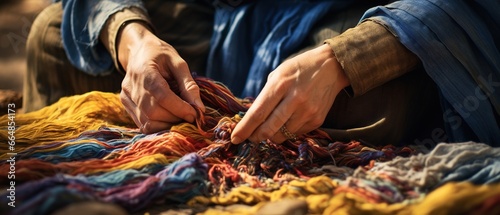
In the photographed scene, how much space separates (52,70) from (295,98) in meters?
0.78

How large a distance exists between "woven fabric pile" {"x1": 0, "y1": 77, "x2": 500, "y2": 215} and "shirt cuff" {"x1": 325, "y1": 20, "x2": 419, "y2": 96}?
0.12 m

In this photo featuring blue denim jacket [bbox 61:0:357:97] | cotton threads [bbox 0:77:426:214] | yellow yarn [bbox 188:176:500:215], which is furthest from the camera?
blue denim jacket [bbox 61:0:357:97]

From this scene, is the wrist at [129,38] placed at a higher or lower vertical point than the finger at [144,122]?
higher

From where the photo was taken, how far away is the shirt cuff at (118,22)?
1.35 metres

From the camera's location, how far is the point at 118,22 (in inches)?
53.6

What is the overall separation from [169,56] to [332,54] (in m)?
0.32

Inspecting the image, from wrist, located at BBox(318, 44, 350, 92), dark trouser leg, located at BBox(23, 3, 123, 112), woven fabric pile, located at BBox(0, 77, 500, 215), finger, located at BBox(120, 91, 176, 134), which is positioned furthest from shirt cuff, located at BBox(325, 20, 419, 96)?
dark trouser leg, located at BBox(23, 3, 123, 112)

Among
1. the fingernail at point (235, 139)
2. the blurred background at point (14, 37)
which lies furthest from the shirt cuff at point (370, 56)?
the blurred background at point (14, 37)

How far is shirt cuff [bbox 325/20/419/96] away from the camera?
1078 millimetres

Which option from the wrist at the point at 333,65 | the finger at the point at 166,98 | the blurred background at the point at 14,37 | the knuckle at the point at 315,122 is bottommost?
the blurred background at the point at 14,37

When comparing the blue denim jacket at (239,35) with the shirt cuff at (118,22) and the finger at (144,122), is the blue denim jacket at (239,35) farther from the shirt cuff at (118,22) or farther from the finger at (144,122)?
the finger at (144,122)

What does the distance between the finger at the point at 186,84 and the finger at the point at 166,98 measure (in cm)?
2

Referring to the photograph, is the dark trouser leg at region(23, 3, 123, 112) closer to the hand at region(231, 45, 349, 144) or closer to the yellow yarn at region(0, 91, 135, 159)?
the yellow yarn at region(0, 91, 135, 159)

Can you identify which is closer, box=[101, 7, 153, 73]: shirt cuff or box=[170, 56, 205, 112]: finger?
box=[170, 56, 205, 112]: finger
